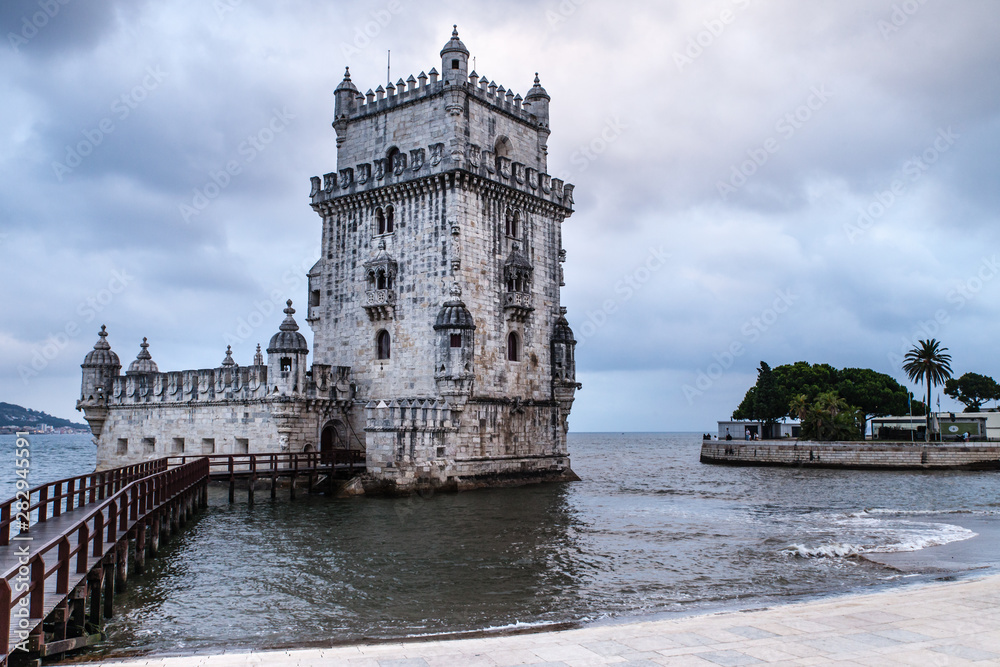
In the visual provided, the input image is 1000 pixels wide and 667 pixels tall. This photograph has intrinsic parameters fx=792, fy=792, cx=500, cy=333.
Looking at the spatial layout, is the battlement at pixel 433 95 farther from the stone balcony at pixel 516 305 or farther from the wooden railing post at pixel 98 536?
the wooden railing post at pixel 98 536

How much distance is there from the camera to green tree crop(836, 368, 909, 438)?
3258 inches

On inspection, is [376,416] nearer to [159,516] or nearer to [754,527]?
[159,516]

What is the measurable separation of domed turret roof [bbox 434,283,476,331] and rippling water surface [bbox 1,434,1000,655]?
711 cm

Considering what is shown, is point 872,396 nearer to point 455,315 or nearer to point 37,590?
point 455,315

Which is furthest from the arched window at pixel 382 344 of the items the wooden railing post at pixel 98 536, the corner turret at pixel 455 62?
the wooden railing post at pixel 98 536

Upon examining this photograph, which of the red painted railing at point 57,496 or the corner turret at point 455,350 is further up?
the corner turret at point 455,350

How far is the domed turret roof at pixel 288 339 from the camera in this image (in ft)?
112

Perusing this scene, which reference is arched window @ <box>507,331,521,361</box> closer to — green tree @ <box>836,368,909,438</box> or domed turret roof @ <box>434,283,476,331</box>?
domed turret roof @ <box>434,283,476,331</box>

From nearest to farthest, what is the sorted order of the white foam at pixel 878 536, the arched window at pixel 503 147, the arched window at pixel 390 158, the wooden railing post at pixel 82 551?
the wooden railing post at pixel 82 551 → the white foam at pixel 878 536 → the arched window at pixel 390 158 → the arched window at pixel 503 147

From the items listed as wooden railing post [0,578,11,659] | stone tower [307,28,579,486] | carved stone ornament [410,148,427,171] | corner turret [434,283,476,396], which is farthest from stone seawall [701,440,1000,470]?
wooden railing post [0,578,11,659]

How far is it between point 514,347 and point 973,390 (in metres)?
75.3

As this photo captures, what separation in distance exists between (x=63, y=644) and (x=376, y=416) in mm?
21642

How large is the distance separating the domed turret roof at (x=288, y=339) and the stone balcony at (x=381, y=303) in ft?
11.0

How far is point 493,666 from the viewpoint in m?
8.59
